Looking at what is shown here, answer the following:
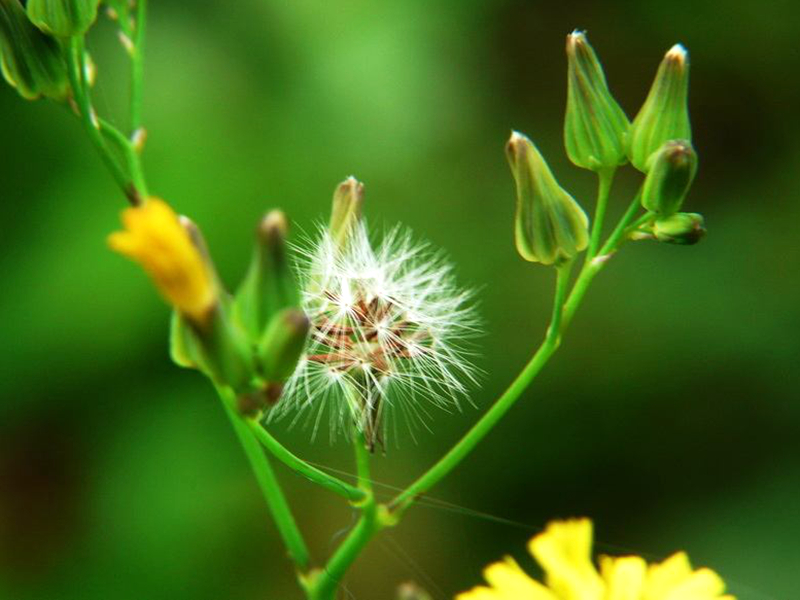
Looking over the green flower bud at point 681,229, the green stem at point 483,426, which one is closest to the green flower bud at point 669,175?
the green flower bud at point 681,229

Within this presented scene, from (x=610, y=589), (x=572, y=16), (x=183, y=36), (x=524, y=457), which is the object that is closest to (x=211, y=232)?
(x=183, y=36)

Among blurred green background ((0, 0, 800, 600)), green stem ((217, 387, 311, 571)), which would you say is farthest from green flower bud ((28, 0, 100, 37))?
blurred green background ((0, 0, 800, 600))

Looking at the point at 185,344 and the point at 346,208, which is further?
the point at 346,208

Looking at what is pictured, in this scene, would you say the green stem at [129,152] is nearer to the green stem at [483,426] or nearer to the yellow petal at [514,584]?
the green stem at [483,426]

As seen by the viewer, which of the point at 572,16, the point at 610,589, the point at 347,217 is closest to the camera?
the point at 610,589

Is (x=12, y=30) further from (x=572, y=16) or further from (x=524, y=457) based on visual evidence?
(x=572, y=16)

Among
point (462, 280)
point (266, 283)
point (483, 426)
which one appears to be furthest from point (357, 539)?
point (462, 280)

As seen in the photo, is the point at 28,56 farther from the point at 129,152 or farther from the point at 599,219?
the point at 599,219
